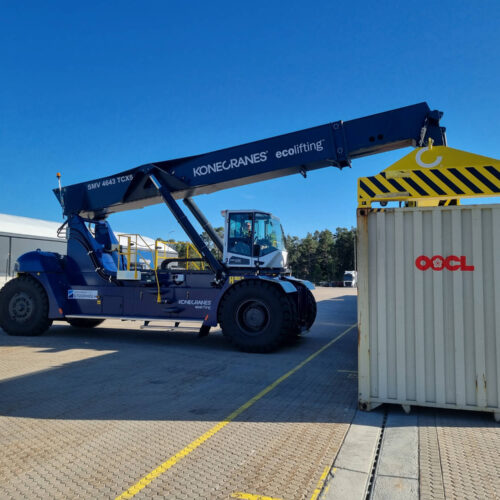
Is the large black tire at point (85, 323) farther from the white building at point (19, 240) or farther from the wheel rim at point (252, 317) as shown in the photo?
the white building at point (19, 240)

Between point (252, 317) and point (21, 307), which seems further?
point (21, 307)

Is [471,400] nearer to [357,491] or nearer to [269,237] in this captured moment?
[357,491]

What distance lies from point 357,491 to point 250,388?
2.96 metres

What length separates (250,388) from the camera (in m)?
5.96

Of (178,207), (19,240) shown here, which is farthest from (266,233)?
(19,240)

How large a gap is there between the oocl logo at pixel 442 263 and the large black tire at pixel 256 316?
4.10 metres

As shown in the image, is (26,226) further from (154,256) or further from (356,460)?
(356,460)

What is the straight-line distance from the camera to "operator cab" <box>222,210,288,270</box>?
9.54 metres

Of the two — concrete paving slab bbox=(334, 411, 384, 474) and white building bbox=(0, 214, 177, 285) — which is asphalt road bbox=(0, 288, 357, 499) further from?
white building bbox=(0, 214, 177, 285)

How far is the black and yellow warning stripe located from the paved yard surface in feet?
8.34

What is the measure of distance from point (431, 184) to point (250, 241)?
5.13 metres

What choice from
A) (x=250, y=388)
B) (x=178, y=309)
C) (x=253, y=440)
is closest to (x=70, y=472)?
(x=253, y=440)

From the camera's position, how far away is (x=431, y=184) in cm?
494

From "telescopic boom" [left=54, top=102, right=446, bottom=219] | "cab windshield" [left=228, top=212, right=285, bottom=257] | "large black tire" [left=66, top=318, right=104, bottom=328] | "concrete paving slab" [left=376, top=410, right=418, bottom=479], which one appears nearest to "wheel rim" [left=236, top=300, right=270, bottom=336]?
"cab windshield" [left=228, top=212, right=285, bottom=257]
